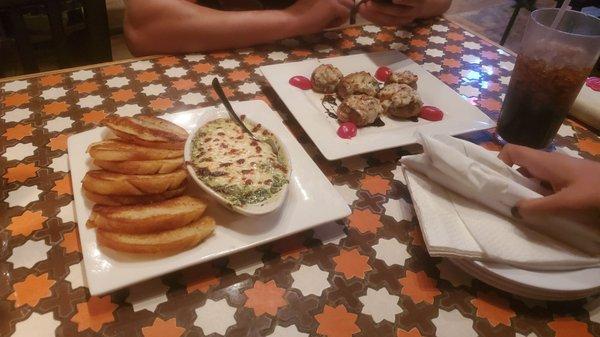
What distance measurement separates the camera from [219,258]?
1073mm

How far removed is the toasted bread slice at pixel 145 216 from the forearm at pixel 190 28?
1.14 meters

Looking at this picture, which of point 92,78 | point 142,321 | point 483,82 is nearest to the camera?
point 142,321

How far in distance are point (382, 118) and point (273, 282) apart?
0.85m

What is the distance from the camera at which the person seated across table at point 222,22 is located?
6.42ft

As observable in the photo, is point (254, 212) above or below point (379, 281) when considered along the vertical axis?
above

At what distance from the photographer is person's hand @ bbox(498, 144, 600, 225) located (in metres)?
0.96

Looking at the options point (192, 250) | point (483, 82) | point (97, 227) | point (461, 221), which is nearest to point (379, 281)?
point (461, 221)

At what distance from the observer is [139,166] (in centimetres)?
107

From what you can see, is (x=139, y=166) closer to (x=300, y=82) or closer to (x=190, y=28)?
(x=300, y=82)

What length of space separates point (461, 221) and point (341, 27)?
160cm

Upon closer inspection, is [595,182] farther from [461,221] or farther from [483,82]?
[483,82]

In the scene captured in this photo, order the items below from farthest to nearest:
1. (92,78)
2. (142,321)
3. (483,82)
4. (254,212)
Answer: (483,82) < (92,78) < (254,212) < (142,321)

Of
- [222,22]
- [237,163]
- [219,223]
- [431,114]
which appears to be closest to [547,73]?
[431,114]

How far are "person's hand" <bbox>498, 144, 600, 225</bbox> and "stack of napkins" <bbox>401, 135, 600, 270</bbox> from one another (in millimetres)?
38
